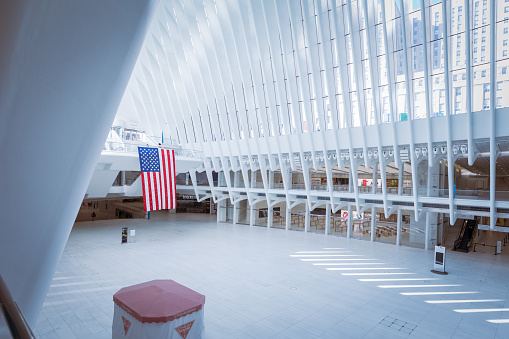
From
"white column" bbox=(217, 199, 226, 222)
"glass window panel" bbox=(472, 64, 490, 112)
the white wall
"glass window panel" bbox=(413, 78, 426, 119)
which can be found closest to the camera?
the white wall

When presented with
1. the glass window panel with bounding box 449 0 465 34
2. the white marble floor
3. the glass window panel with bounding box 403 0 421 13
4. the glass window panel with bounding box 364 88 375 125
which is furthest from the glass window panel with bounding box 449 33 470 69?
the white marble floor

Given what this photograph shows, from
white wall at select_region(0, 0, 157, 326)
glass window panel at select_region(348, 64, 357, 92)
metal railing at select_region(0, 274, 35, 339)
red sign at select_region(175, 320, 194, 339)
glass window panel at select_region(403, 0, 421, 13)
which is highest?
glass window panel at select_region(403, 0, 421, 13)

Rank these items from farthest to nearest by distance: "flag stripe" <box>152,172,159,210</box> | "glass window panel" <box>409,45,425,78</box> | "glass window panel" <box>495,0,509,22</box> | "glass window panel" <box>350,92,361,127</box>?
"glass window panel" <box>350,92,361,127</box> < "flag stripe" <box>152,172,159,210</box> < "glass window panel" <box>409,45,425,78</box> < "glass window panel" <box>495,0,509,22</box>

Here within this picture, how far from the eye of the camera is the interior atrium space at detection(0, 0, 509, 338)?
2.01m

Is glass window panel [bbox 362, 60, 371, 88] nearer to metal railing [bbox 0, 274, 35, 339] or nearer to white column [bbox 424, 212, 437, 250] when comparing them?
white column [bbox 424, 212, 437, 250]

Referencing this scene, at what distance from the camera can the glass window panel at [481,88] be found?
41.6ft

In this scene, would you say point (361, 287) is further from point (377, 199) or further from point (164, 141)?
point (164, 141)

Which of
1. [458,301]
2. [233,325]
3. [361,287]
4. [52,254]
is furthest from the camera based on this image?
[361,287]

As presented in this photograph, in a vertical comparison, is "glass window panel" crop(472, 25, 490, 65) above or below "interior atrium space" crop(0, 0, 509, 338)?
above

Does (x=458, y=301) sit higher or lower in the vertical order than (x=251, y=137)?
lower

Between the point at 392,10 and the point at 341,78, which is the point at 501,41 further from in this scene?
the point at 341,78

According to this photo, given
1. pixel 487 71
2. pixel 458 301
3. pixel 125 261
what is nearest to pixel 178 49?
pixel 125 261

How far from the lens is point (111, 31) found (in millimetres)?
1965

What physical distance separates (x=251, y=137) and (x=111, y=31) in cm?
1884
